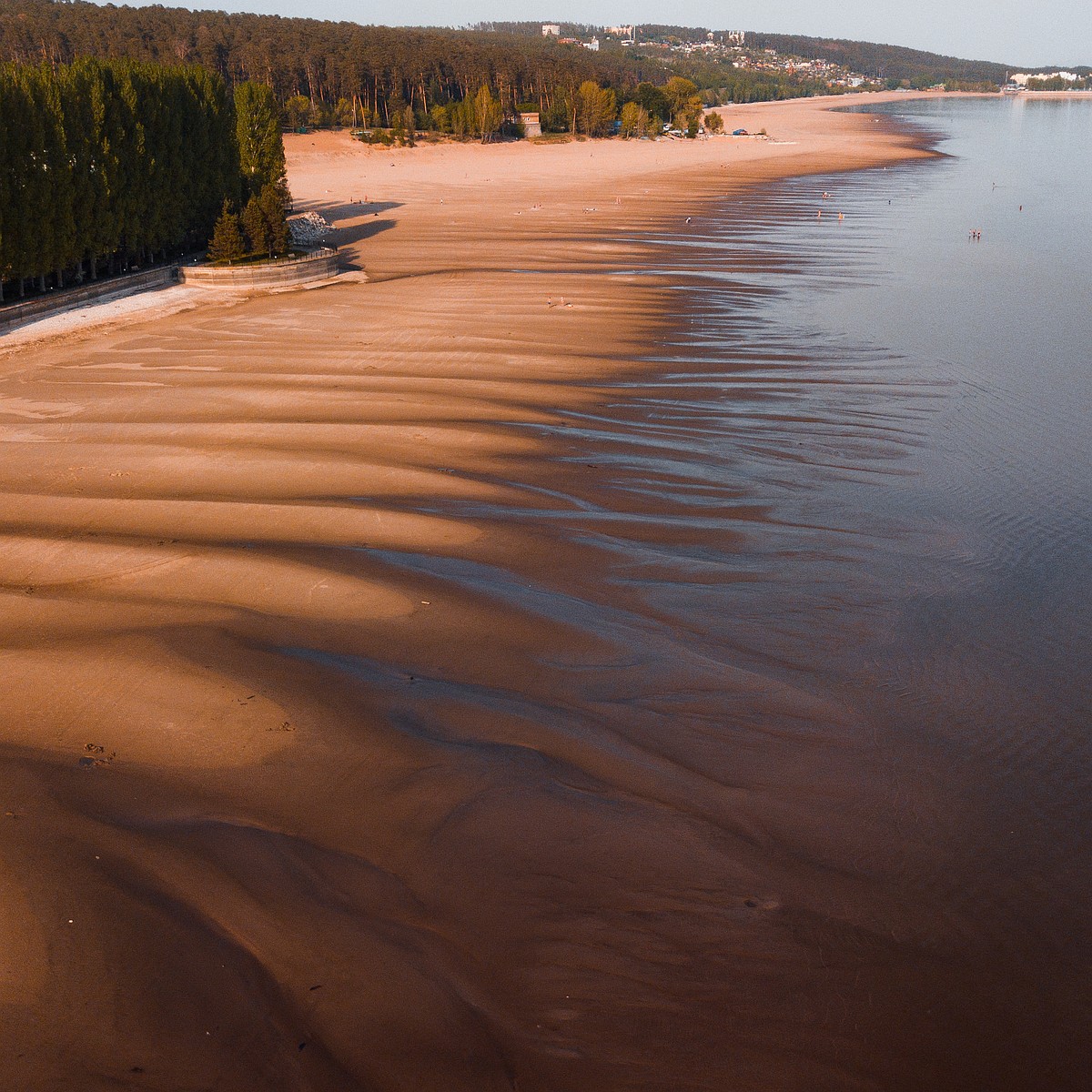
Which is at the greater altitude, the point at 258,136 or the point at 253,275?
the point at 258,136

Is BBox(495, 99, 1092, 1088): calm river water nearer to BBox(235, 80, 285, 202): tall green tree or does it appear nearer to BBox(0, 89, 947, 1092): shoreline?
BBox(0, 89, 947, 1092): shoreline

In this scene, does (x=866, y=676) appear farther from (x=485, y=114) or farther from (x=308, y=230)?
(x=485, y=114)

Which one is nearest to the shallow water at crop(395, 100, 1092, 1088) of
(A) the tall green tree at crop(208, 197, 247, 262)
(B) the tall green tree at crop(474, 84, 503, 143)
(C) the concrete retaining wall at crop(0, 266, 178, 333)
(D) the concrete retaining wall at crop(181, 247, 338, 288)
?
(D) the concrete retaining wall at crop(181, 247, 338, 288)

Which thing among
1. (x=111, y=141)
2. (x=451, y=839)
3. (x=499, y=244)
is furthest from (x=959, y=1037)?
(x=499, y=244)

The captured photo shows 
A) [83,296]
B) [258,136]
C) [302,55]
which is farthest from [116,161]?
[302,55]

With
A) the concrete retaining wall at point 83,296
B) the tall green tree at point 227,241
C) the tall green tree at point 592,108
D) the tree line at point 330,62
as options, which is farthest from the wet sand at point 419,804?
the tall green tree at point 592,108

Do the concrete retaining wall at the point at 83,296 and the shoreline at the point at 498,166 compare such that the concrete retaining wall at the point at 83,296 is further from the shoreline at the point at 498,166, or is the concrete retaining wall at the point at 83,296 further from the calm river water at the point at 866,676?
the calm river water at the point at 866,676
